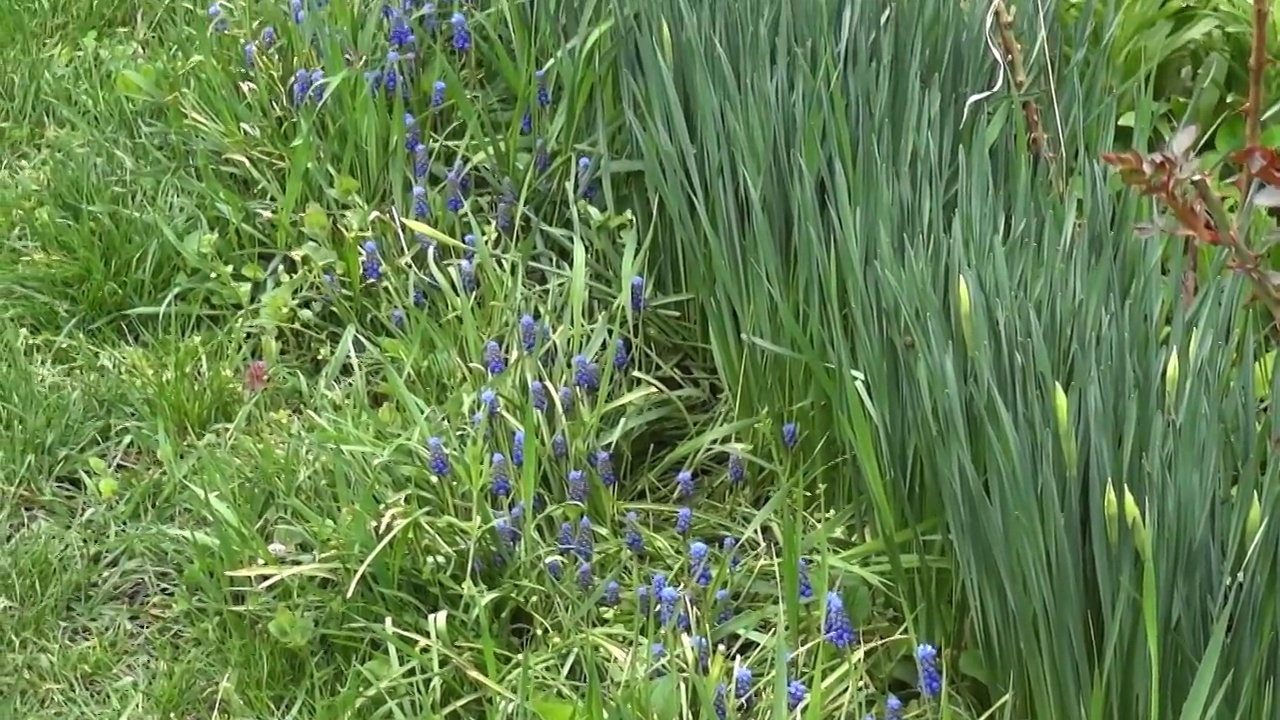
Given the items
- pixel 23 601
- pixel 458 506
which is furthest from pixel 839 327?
pixel 23 601

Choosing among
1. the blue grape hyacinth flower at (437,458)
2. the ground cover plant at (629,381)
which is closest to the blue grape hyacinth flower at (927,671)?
the ground cover plant at (629,381)

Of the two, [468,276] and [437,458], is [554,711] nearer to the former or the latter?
[437,458]

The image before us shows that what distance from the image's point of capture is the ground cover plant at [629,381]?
4.63 ft

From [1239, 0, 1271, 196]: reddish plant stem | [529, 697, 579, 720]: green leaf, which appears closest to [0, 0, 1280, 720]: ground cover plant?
[529, 697, 579, 720]: green leaf

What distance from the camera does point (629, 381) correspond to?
2.18 meters

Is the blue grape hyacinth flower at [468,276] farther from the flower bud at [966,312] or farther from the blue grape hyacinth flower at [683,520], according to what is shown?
the flower bud at [966,312]

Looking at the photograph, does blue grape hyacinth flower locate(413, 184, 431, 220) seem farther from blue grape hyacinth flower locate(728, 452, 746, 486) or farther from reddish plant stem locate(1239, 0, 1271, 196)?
reddish plant stem locate(1239, 0, 1271, 196)

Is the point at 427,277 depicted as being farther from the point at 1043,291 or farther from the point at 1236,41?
the point at 1236,41

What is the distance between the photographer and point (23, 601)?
6.45 feet

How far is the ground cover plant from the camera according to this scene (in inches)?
55.5

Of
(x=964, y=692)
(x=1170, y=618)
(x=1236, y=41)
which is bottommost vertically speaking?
(x=964, y=692)

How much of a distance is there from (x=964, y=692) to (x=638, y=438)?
Answer: 0.66 metres

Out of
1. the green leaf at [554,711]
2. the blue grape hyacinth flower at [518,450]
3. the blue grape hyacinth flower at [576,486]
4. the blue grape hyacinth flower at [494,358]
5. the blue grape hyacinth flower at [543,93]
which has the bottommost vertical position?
the green leaf at [554,711]

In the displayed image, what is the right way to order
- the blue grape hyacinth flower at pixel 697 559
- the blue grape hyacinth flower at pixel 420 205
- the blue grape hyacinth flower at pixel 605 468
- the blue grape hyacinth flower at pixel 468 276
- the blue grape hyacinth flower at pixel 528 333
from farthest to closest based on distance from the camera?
the blue grape hyacinth flower at pixel 420 205, the blue grape hyacinth flower at pixel 468 276, the blue grape hyacinth flower at pixel 528 333, the blue grape hyacinth flower at pixel 605 468, the blue grape hyacinth flower at pixel 697 559
